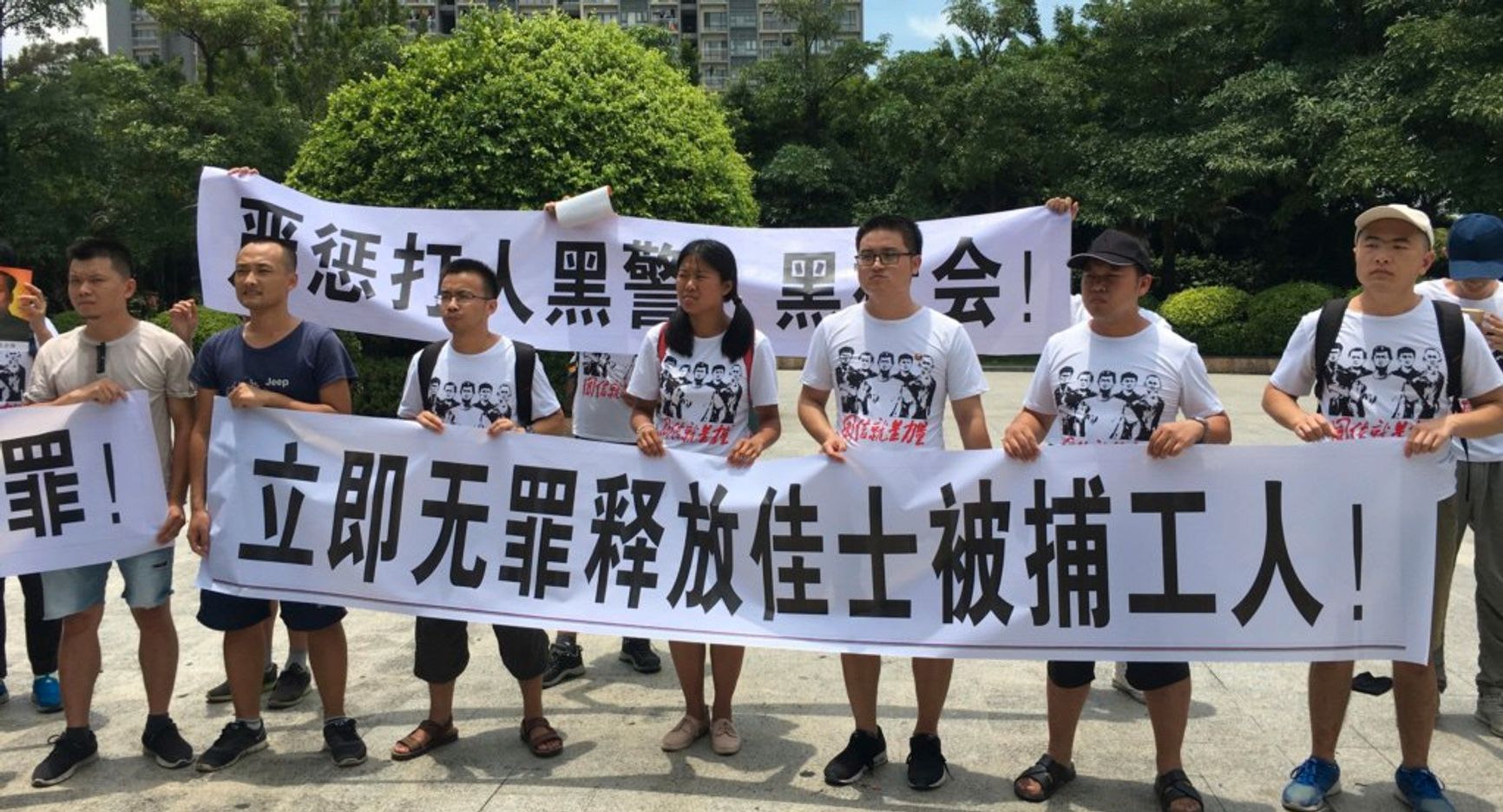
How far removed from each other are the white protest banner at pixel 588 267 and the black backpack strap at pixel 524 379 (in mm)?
923

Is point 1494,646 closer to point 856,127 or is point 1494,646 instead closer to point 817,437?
point 817,437

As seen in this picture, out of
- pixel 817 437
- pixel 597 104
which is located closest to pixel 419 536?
pixel 817 437

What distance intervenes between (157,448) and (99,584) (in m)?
0.48

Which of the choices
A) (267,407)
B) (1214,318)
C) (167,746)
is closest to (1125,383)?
(267,407)

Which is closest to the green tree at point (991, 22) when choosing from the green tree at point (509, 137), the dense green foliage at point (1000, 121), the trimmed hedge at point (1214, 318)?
the dense green foliage at point (1000, 121)

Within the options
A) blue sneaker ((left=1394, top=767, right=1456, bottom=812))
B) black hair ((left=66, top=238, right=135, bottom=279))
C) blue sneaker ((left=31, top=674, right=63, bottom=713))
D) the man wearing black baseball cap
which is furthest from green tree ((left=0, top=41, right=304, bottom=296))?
blue sneaker ((left=1394, top=767, right=1456, bottom=812))

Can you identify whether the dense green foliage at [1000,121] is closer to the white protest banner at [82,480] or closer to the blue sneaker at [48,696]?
the blue sneaker at [48,696]

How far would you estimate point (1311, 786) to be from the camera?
329 cm

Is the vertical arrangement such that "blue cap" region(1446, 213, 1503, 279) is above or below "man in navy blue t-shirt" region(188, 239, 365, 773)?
above

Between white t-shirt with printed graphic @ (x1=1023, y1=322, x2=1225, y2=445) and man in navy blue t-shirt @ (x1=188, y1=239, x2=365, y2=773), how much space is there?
229 cm

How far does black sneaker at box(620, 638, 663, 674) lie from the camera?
15.3 ft

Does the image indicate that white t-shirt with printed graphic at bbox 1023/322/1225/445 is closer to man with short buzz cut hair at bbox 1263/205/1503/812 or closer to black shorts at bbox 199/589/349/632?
man with short buzz cut hair at bbox 1263/205/1503/812

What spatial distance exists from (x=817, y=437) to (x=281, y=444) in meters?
1.77

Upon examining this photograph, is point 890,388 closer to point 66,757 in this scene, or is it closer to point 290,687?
point 290,687
